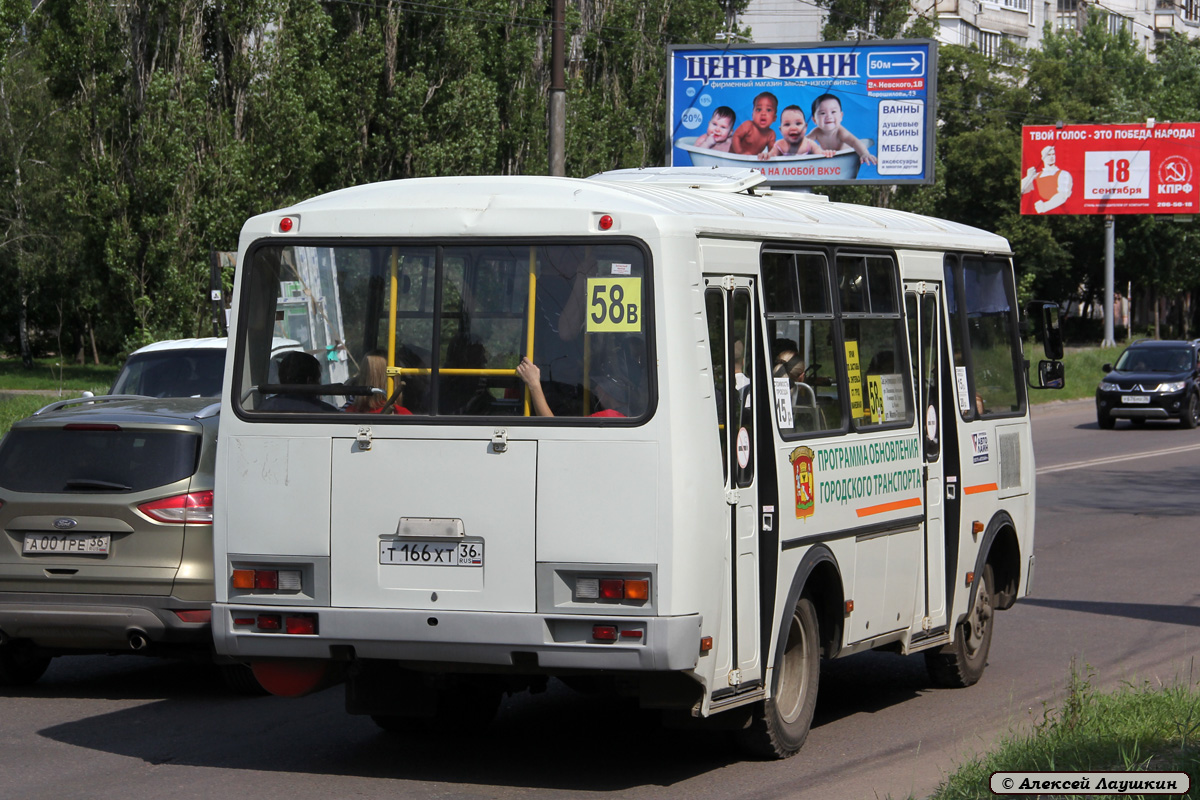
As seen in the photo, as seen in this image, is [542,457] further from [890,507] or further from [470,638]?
[890,507]

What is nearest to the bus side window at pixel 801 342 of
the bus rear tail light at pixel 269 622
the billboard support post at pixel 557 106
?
the bus rear tail light at pixel 269 622

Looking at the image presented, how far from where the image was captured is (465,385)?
669 centimetres

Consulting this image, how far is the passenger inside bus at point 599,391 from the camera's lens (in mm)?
6453

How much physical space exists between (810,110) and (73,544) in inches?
1001

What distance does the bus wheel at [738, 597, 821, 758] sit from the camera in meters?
7.11

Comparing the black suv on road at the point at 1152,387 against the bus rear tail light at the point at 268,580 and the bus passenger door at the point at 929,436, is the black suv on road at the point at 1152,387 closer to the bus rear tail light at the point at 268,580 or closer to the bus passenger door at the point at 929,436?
the bus passenger door at the point at 929,436

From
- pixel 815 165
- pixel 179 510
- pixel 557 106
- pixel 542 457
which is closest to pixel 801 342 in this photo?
pixel 542 457

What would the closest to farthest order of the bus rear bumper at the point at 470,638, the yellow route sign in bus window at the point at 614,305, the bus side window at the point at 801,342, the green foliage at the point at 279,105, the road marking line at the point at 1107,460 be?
1. the bus rear bumper at the point at 470,638
2. the yellow route sign in bus window at the point at 614,305
3. the bus side window at the point at 801,342
4. the road marking line at the point at 1107,460
5. the green foliage at the point at 279,105

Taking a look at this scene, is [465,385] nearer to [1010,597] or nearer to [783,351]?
[783,351]

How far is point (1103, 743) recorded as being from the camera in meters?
6.26

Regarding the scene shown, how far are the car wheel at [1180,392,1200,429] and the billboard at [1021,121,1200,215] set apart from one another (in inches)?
748

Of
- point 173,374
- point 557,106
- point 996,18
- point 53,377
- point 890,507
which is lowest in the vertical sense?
point 53,377

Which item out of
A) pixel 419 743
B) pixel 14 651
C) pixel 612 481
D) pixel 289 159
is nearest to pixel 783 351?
pixel 612 481

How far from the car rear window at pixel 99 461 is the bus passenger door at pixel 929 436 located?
12.5 ft
